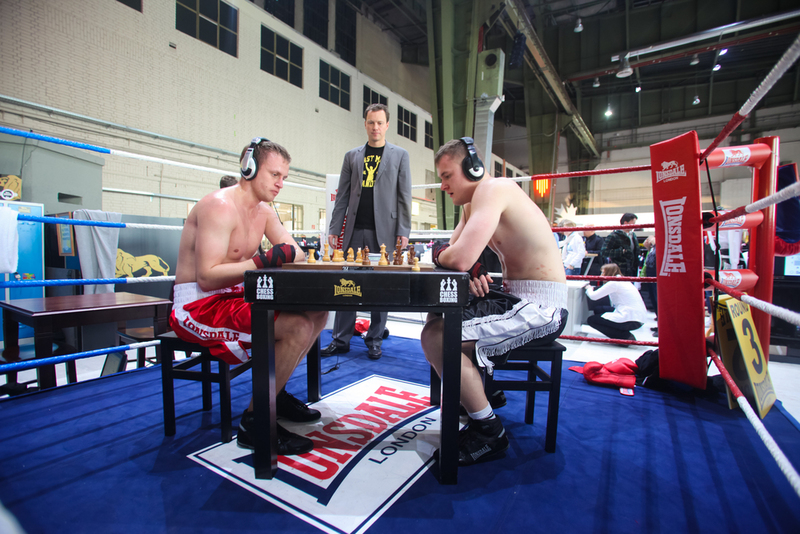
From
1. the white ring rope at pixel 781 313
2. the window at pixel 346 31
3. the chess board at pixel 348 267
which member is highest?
the window at pixel 346 31

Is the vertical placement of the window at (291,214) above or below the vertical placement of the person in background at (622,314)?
above

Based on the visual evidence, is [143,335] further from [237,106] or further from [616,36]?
[616,36]

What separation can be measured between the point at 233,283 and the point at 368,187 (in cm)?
153

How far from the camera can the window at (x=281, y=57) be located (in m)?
9.32

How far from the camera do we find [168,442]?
4.76 ft

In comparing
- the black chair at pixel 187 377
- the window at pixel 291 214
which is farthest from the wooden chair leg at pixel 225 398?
the window at pixel 291 214

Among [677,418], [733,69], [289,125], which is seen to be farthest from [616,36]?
[677,418]

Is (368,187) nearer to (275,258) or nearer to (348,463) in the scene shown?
(275,258)

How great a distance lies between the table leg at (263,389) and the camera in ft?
3.93

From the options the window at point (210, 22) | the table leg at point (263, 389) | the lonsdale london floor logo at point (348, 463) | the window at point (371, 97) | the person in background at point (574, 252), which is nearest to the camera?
the lonsdale london floor logo at point (348, 463)

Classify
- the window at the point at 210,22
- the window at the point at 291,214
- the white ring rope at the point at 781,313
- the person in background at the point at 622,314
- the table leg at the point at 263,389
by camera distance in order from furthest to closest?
1. the window at the point at 291,214
2. the window at the point at 210,22
3. the person in background at the point at 622,314
4. the table leg at the point at 263,389
5. the white ring rope at the point at 781,313

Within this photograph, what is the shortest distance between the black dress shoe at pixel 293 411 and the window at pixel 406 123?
43.1ft

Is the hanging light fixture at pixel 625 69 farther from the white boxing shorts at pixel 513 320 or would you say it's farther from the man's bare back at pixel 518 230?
the white boxing shorts at pixel 513 320

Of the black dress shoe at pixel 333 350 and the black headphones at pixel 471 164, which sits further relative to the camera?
the black dress shoe at pixel 333 350
